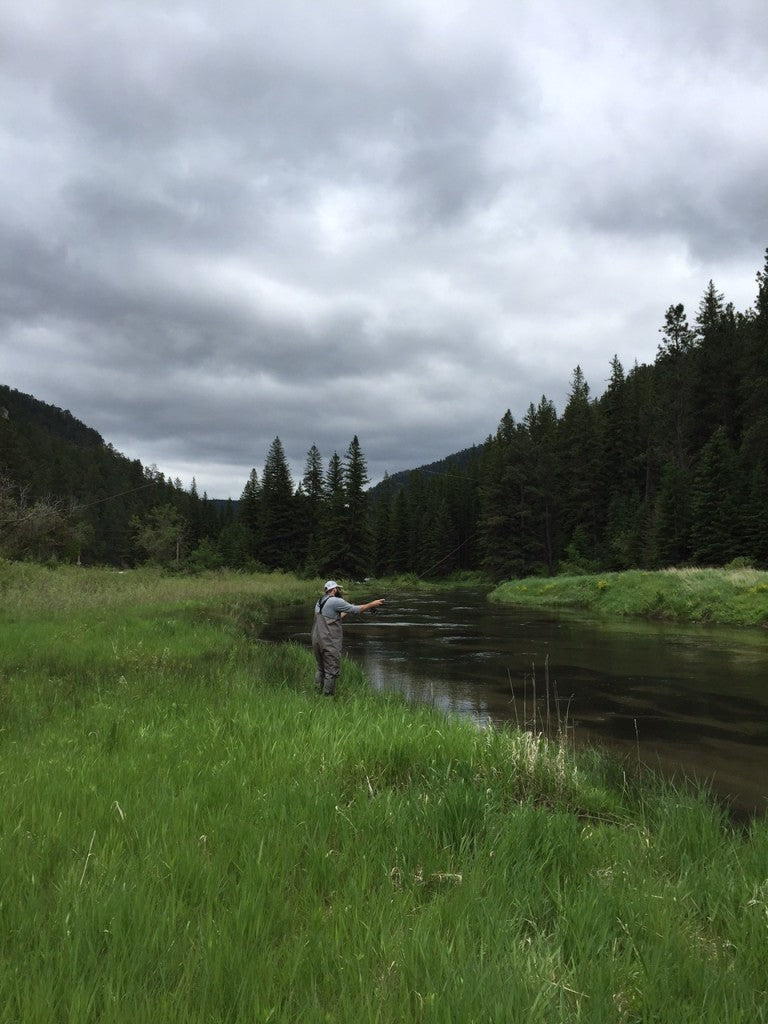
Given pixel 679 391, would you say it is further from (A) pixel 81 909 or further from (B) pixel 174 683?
(A) pixel 81 909

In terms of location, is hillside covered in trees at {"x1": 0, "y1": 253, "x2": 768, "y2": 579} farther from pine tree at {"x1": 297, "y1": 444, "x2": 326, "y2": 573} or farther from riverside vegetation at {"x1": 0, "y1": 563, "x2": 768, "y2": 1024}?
riverside vegetation at {"x1": 0, "y1": 563, "x2": 768, "y2": 1024}

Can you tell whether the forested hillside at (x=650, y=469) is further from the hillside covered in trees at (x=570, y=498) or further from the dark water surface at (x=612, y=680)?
the dark water surface at (x=612, y=680)

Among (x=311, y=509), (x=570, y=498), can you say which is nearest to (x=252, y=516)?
(x=311, y=509)

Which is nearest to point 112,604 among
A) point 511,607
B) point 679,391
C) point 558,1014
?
point 558,1014

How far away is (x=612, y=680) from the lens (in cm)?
1375

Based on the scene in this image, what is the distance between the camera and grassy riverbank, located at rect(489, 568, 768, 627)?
24969mm

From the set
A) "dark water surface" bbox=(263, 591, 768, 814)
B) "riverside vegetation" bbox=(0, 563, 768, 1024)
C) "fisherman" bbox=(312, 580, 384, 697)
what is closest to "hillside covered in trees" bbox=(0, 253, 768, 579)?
"dark water surface" bbox=(263, 591, 768, 814)

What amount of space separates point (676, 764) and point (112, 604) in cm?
1733

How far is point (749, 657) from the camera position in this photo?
1623 cm

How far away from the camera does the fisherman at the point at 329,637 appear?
33.5 ft

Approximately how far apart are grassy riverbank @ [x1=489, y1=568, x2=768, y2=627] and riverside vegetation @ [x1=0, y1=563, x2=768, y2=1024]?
2148 centimetres

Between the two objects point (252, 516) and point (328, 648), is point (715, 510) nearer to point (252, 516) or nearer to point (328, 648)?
point (328, 648)

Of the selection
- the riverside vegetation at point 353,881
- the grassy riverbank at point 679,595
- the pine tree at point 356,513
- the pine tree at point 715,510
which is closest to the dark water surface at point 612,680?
the grassy riverbank at point 679,595

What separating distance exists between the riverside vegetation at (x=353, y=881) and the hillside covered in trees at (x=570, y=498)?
118 feet
